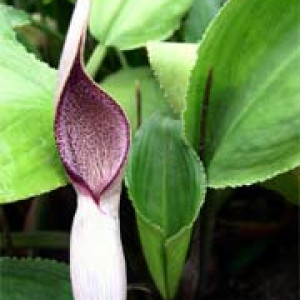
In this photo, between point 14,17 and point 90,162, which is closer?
point 90,162

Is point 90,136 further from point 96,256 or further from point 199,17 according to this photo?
point 199,17

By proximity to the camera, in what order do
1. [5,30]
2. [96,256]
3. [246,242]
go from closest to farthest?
[96,256], [5,30], [246,242]

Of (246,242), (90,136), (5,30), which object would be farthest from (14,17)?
(246,242)

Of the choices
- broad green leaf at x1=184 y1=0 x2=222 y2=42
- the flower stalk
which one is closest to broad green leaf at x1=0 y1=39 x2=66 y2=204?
the flower stalk

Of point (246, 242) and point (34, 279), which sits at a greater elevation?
point (34, 279)

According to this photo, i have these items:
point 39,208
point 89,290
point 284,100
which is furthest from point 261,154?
point 39,208

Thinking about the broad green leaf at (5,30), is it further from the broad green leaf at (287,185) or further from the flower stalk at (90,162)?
the broad green leaf at (287,185)

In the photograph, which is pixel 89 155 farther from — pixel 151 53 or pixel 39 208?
pixel 39 208
